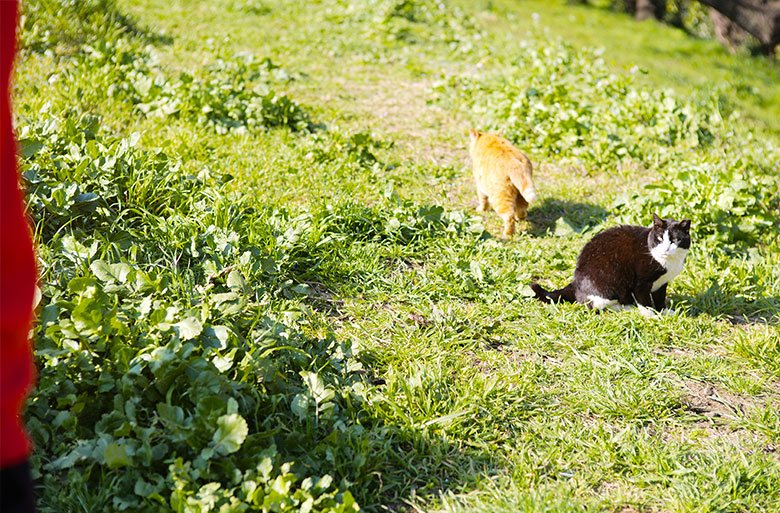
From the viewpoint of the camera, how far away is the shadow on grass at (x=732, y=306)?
4074 millimetres

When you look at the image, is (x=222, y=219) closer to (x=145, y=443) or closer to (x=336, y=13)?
(x=145, y=443)

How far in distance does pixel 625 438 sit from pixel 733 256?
99.0 inches

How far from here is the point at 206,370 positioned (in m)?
2.56

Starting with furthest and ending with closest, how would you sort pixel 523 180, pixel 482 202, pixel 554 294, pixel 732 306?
pixel 482 202
pixel 523 180
pixel 732 306
pixel 554 294

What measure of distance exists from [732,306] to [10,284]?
411 centimetres

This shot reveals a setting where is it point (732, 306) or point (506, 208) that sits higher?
point (506, 208)

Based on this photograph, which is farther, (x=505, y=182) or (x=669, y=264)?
(x=505, y=182)

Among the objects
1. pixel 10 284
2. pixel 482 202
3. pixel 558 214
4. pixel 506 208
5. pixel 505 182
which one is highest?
pixel 10 284

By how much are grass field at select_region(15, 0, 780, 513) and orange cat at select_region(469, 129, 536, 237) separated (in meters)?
0.17

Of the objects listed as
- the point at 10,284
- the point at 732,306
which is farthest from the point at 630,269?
the point at 10,284

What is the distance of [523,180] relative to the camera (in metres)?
4.68

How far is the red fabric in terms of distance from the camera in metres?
1.11

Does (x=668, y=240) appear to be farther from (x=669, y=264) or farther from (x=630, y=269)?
(x=630, y=269)

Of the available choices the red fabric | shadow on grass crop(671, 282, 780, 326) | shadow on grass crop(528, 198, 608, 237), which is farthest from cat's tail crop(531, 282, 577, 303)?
the red fabric
